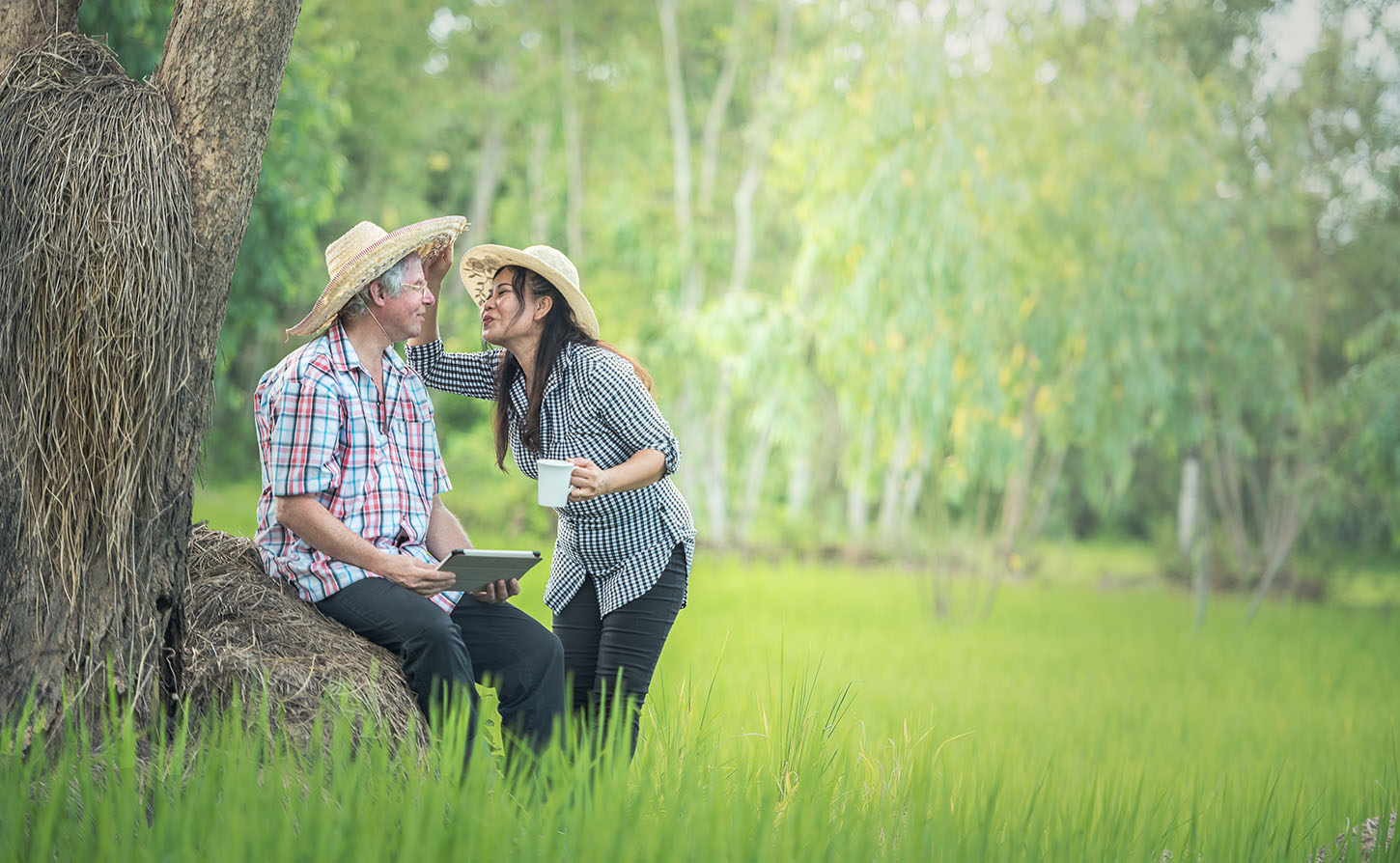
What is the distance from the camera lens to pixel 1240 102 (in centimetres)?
1236

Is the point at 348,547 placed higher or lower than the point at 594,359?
lower

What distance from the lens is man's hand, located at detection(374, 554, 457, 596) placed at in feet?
9.59

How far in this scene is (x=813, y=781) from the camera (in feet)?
9.02

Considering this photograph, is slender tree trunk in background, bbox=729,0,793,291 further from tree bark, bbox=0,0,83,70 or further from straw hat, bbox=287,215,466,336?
tree bark, bbox=0,0,83,70

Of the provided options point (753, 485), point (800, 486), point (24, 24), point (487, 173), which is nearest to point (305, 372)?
point (24, 24)

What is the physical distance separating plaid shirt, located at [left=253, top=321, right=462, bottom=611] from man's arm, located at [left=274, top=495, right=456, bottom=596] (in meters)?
0.04

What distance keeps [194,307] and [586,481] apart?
1.05 m

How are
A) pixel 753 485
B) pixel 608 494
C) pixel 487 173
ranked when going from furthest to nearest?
pixel 487 173, pixel 753 485, pixel 608 494

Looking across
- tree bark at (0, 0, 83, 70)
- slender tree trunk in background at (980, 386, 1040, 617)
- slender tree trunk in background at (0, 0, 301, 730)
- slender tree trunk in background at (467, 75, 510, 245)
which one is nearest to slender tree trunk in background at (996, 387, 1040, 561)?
slender tree trunk in background at (980, 386, 1040, 617)

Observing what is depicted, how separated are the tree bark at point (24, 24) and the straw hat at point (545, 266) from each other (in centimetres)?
116

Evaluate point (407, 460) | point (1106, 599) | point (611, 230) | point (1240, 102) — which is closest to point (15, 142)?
point (407, 460)

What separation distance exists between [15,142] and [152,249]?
372 millimetres

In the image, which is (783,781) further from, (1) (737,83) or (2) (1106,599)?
(1) (737,83)

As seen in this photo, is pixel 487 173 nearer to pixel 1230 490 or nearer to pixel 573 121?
pixel 573 121
